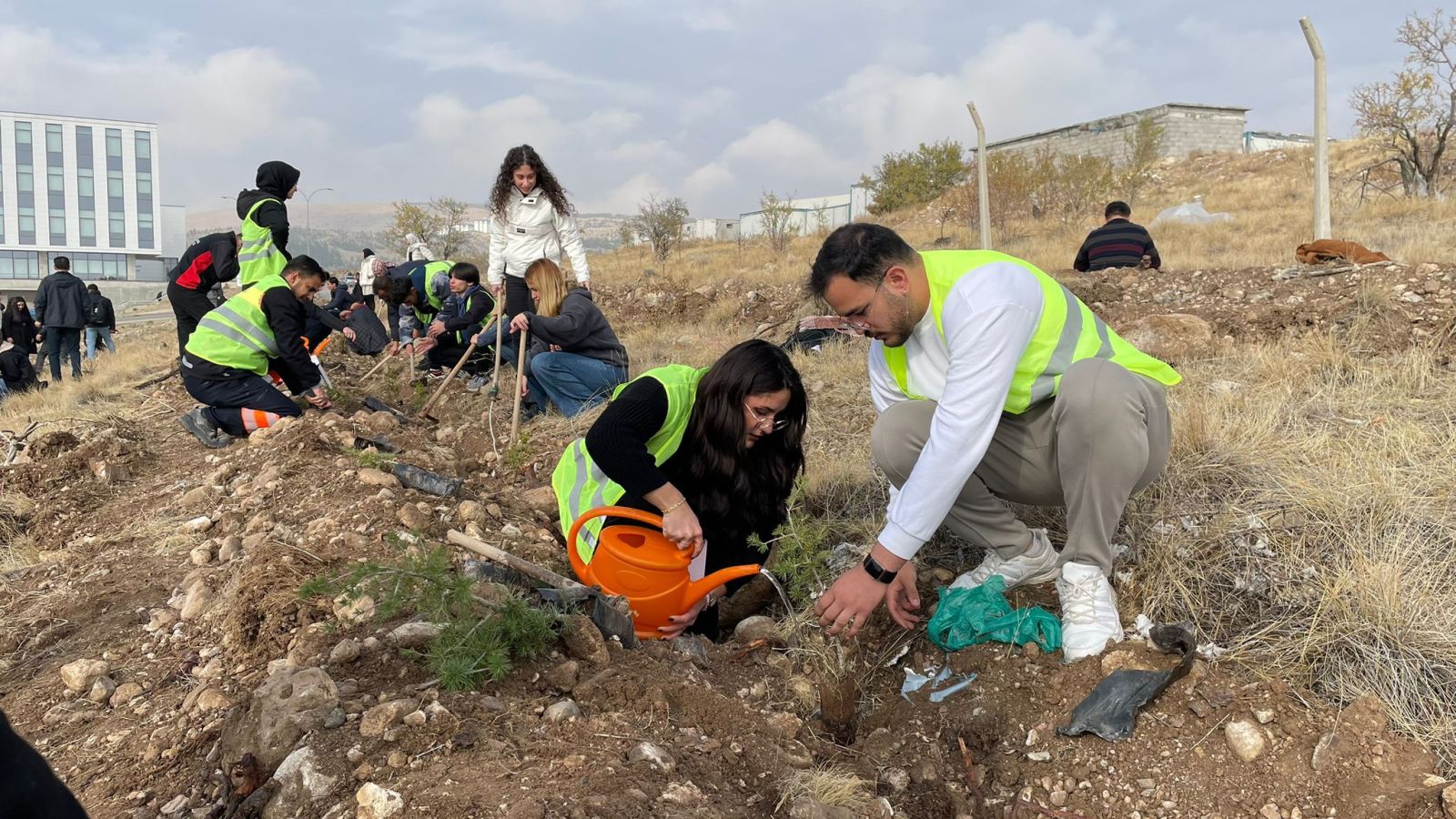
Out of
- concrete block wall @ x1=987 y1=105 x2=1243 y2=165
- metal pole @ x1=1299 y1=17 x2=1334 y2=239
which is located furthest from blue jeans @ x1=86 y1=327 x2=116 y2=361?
concrete block wall @ x1=987 y1=105 x2=1243 y2=165

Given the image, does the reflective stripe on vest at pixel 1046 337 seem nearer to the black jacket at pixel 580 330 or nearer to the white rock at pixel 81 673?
the white rock at pixel 81 673

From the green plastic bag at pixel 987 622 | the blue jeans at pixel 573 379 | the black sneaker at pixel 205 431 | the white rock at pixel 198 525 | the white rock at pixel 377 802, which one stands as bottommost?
the white rock at pixel 377 802

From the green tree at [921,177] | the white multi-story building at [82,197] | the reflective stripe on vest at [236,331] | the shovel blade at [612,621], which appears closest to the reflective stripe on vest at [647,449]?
the shovel blade at [612,621]

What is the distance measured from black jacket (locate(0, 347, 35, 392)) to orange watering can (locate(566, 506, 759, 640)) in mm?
9774

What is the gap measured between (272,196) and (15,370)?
6.30 metres

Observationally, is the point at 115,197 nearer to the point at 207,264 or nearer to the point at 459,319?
the point at 207,264

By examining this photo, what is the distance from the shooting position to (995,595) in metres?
2.45

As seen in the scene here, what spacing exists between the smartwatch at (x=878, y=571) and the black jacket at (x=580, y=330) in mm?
3186

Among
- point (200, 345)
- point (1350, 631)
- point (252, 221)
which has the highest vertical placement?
point (252, 221)

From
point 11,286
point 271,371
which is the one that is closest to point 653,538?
point 271,371

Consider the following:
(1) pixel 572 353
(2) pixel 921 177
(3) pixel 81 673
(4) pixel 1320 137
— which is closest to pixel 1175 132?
(2) pixel 921 177

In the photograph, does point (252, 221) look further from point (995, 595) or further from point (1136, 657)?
point (1136, 657)

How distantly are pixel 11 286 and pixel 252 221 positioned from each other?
4626cm

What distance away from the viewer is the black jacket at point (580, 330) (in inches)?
193
